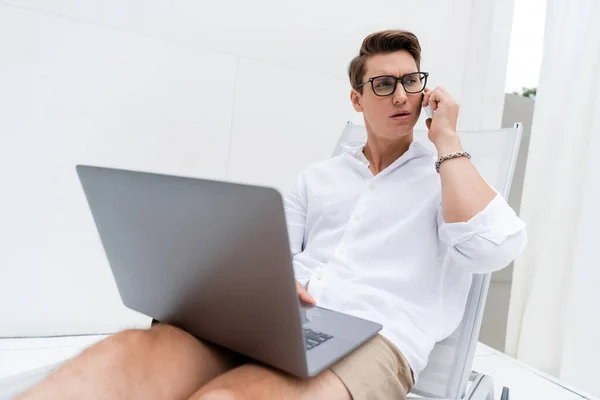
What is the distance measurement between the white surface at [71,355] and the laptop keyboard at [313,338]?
3.17 feet

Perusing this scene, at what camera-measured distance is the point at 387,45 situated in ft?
3.89

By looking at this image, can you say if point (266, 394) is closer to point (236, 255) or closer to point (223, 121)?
point (236, 255)

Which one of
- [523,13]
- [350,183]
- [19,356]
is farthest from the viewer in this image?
[523,13]

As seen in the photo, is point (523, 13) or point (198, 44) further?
point (523, 13)

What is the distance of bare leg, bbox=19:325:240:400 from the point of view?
0.68 metres

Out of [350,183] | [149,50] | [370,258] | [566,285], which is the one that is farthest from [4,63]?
[566,285]

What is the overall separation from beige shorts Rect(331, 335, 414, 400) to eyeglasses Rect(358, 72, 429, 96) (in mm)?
600

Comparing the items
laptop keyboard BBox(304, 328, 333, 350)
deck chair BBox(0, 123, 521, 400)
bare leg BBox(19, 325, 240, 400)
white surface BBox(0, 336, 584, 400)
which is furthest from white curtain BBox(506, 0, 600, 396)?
bare leg BBox(19, 325, 240, 400)

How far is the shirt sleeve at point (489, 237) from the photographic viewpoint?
35.4 inches

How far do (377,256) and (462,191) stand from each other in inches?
10.0

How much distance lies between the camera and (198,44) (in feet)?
6.32

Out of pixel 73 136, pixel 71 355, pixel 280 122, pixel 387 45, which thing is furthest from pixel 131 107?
pixel 387 45

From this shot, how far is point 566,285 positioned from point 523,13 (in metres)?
1.49

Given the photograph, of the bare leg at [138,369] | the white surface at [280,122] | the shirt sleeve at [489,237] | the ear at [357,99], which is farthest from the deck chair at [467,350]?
the white surface at [280,122]
